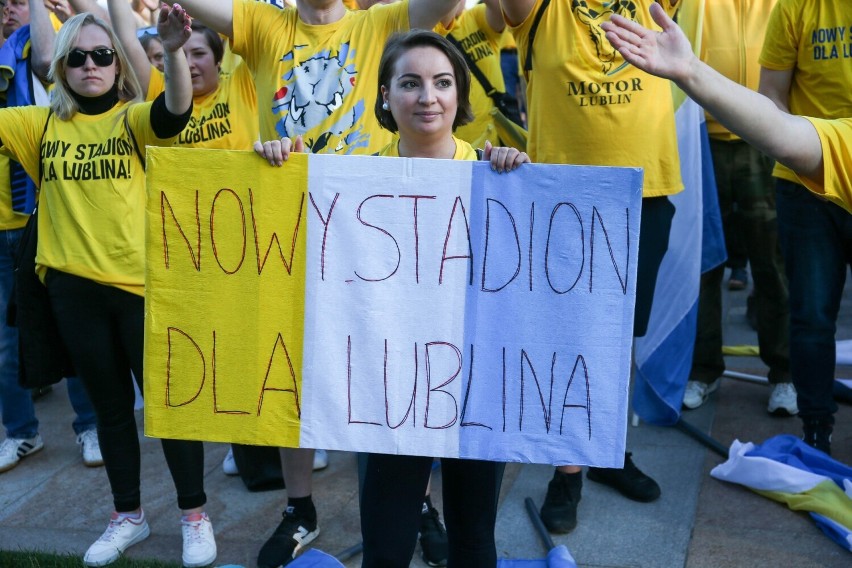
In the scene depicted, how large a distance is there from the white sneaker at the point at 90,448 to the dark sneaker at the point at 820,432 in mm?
2978

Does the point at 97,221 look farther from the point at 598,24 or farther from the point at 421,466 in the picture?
the point at 598,24

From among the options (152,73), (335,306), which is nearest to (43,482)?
(152,73)

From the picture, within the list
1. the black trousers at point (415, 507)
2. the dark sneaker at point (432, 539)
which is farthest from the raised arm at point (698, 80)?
the dark sneaker at point (432, 539)

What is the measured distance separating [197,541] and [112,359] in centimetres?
71

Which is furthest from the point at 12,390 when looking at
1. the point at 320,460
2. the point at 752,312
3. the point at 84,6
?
the point at 752,312

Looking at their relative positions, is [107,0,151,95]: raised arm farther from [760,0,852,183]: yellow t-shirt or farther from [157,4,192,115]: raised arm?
[760,0,852,183]: yellow t-shirt

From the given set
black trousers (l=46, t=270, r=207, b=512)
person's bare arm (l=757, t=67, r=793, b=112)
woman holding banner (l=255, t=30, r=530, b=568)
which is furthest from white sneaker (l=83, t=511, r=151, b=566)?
person's bare arm (l=757, t=67, r=793, b=112)

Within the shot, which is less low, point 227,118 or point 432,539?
point 227,118

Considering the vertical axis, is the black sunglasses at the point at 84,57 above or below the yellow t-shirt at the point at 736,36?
below

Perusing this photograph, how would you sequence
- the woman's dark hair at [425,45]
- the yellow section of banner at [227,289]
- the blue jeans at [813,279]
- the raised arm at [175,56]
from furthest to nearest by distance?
the blue jeans at [813,279]
the raised arm at [175,56]
the woman's dark hair at [425,45]
the yellow section of banner at [227,289]

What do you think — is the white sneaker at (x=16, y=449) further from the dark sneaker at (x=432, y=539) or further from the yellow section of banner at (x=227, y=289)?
the yellow section of banner at (x=227, y=289)

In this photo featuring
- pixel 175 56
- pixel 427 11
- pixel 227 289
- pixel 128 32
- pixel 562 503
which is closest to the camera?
pixel 227 289

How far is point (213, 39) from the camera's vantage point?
4.20 m

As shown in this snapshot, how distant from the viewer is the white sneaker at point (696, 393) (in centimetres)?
468
